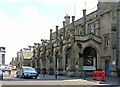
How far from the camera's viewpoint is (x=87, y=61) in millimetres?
54125

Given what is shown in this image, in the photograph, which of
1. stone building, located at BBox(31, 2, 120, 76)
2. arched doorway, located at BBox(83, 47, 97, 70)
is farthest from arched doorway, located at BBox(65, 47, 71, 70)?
arched doorway, located at BBox(83, 47, 97, 70)

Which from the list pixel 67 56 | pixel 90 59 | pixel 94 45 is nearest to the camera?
pixel 94 45

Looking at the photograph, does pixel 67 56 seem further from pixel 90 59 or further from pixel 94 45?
pixel 94 45

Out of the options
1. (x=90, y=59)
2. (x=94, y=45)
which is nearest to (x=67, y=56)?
(x=90, y=59)

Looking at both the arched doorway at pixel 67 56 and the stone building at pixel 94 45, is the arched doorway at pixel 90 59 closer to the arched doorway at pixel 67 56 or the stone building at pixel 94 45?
the stone building at pixel 94 45

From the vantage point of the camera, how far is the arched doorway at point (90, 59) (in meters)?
54.0

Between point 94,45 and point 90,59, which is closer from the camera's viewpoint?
point 94,45

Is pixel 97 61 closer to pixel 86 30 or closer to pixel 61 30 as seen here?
pixel 86 30

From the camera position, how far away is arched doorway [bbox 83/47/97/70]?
54031 mm

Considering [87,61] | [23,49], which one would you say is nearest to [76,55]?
[87,61]

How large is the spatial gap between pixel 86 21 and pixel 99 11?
686 cm

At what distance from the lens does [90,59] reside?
5422cm

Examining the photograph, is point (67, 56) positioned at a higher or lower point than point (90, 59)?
higher

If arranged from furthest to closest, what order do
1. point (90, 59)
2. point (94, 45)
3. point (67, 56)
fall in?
point (67, 56) < point (90, 59) < point (94, 45)
